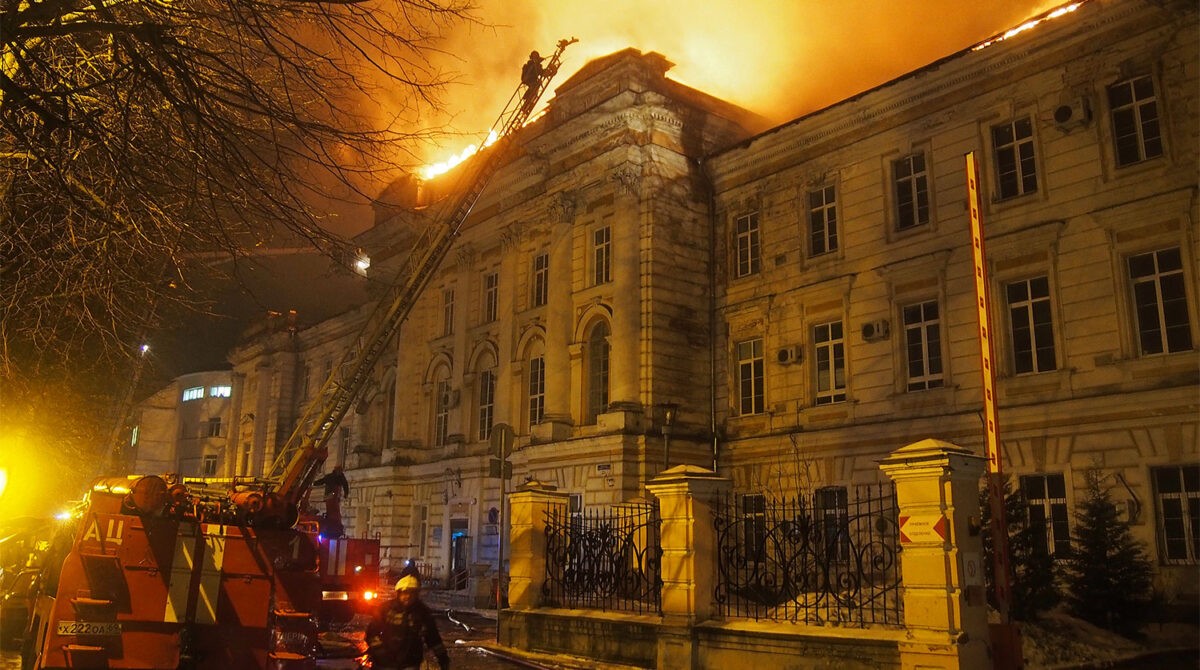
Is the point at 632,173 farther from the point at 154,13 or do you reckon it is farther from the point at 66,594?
the point at 66,594

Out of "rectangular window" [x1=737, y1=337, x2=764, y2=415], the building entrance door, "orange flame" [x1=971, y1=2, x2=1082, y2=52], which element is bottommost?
the building entrance door

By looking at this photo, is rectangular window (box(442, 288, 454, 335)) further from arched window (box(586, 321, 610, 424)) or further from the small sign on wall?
the small sign on wall

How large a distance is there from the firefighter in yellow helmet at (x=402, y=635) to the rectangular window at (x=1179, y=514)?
14.6 meters

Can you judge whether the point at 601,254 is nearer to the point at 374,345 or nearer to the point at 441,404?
the point at 374,345

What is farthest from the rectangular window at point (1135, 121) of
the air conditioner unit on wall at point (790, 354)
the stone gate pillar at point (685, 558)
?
the stone gate pillar at point (685, 558)

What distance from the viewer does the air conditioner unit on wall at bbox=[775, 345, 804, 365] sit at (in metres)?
23.6

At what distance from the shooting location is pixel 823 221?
24000mm

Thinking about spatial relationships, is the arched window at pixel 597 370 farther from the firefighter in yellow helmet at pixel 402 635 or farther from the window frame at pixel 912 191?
the firefighter in yellow helmet at pixel 402 635

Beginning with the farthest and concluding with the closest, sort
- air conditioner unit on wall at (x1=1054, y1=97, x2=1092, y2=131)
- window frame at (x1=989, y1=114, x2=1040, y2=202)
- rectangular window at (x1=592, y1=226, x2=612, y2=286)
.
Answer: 1. rectangular window at (x1=592, y1=226, x2=612, y2=286)
2. window frame at (x1=989, y1=114, x2=1040, y2=202)
3. air conditioner unit on wall at (x1=1054, y1=97, x2=1092, y2=131)

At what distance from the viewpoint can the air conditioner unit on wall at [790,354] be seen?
23.6 metres

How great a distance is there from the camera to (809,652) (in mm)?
10242

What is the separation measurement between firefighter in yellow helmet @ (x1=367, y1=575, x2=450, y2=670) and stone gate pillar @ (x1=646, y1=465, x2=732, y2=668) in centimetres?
466

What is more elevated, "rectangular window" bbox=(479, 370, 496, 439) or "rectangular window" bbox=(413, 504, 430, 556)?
"rectangular window" bbox=(479, 370, 496, 439)

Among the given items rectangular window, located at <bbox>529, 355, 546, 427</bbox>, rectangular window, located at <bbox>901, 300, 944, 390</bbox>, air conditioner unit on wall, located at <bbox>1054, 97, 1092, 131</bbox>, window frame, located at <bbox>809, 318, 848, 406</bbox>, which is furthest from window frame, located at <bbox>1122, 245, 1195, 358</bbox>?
rectangular window, located at <bbox>529, 355, 546, 427</bbox>
